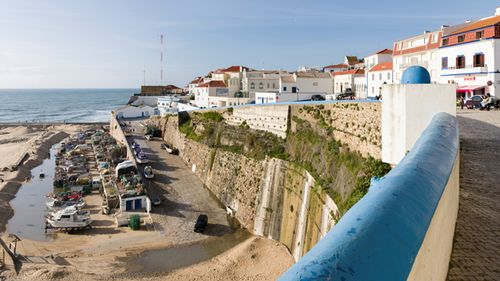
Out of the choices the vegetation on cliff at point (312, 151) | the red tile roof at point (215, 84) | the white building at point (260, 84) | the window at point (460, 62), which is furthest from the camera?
the red tile roof at point (215, 84)

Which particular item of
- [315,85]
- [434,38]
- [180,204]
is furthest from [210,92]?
[180,204]

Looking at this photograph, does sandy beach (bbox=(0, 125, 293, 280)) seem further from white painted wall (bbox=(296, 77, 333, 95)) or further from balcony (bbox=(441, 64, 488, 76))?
white painted wall (bbox=(296, 77, 333, 95))

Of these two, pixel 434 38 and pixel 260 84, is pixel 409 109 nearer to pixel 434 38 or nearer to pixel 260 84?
pixel 434 38

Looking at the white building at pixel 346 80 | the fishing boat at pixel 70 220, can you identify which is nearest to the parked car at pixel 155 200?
the fishing boat at pixel 70 220

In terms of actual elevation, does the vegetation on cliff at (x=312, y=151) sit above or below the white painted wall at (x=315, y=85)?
below

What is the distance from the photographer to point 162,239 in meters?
24.0

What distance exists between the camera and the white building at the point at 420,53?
35.5 m

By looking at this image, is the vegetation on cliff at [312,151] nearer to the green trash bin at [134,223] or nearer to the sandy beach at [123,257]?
the sandy beach at [123,257]

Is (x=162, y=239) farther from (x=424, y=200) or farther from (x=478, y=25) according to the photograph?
(x=478, y=25)

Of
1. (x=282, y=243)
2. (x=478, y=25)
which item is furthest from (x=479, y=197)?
(x=478, y=25)

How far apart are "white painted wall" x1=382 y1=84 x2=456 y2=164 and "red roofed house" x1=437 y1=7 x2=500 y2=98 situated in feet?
68.3

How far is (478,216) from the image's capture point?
618 centimetres

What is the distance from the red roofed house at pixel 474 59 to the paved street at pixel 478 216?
18.4 m

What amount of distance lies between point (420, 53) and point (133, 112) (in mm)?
48122
